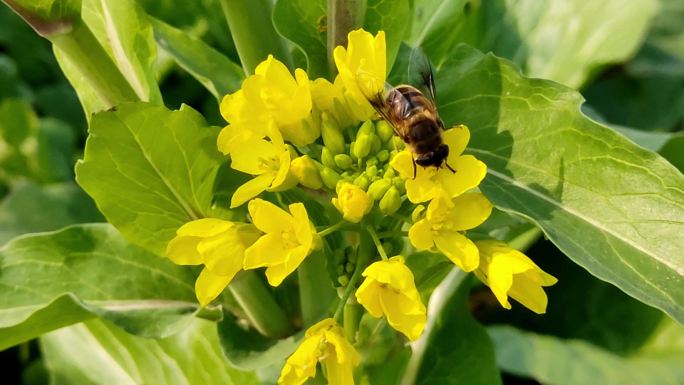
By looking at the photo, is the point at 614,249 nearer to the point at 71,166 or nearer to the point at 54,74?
the point at 71,166

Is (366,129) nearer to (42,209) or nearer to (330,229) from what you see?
(330,229)

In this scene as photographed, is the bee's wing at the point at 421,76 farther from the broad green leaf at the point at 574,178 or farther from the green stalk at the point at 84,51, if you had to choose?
the green stalk at the point at 84,51

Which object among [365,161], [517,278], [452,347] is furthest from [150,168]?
[452,347]

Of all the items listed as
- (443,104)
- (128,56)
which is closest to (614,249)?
(443,104)

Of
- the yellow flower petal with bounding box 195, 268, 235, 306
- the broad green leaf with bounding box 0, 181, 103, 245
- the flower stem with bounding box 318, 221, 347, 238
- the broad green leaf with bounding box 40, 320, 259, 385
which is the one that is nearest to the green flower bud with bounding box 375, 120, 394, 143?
the flower stem with bounding box 318, 221, 347, 238

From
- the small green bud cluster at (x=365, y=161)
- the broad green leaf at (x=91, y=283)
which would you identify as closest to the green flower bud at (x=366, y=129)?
the small green bud cluster at (x=365, y=161)

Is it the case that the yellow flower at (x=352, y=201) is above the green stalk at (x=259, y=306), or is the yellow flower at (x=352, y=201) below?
above

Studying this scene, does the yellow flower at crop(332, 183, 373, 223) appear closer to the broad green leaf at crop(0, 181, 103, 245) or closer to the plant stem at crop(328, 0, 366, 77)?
the plant stem at crop(328, 0, 366, 77)
